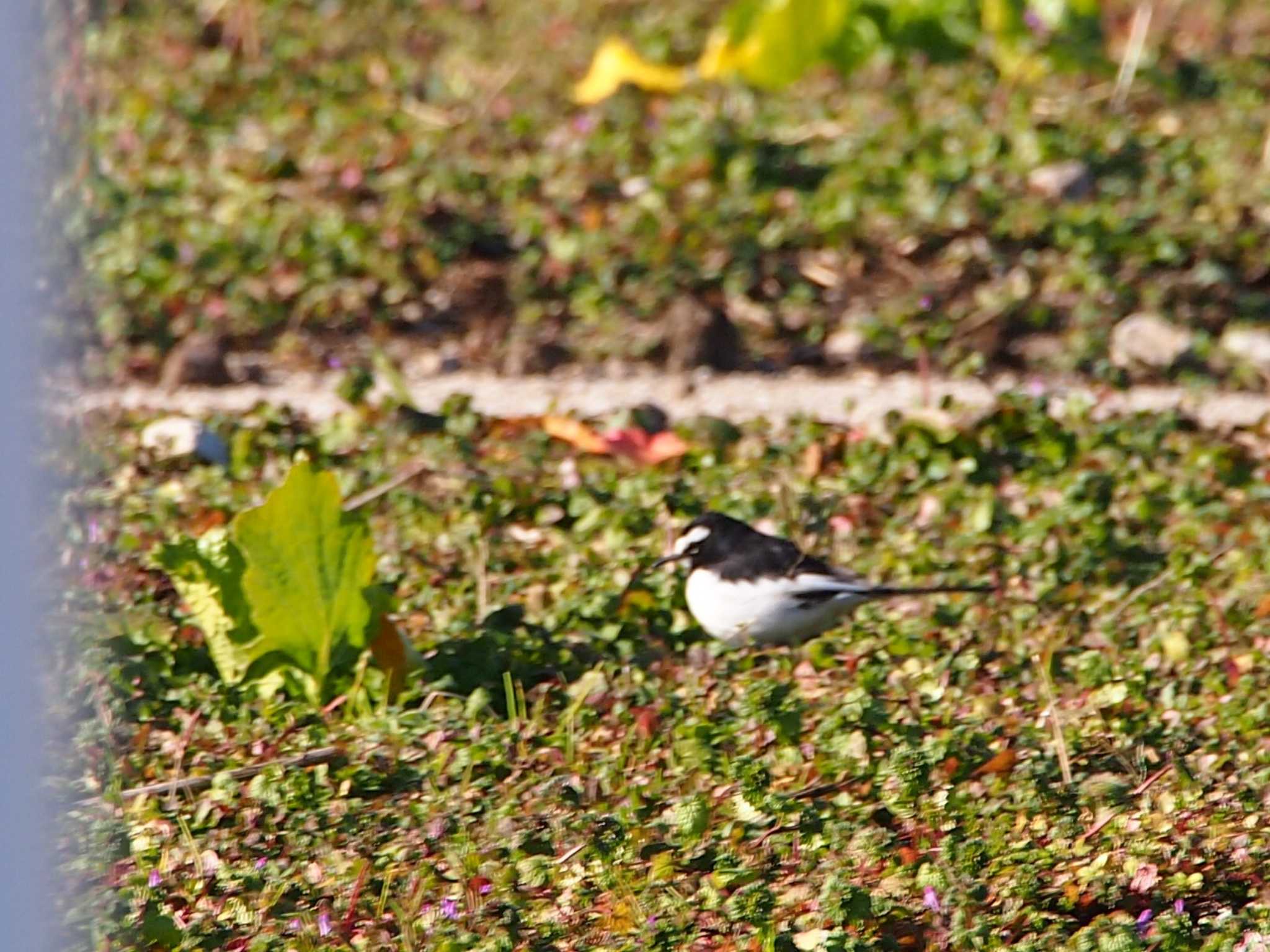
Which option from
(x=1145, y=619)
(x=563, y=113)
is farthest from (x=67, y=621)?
(x=563, y=113)

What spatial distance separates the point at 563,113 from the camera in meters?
7.84

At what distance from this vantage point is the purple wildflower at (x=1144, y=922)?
137 inches

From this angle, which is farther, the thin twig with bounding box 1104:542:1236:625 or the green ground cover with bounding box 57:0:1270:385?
the green ground cover with bounding box 57:0:1270:385

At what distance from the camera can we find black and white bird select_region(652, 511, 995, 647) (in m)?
4.55

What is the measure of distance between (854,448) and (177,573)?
6.99 feet

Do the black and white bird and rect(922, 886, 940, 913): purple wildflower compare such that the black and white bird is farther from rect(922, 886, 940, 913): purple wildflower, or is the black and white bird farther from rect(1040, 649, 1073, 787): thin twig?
rect(922, 886, 940, 913): purple wildflower

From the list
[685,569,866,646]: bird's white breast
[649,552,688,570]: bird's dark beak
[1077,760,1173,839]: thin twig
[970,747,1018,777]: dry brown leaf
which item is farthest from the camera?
[649,552,688,570]: bird's dark beak

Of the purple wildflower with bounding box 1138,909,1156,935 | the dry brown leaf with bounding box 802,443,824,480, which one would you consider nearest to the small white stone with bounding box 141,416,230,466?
the dry brown leaf with bounding box 802,443,824,480

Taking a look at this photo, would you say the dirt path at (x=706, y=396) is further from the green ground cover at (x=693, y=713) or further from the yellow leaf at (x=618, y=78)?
the yellow leaf at (x=618, y=78)

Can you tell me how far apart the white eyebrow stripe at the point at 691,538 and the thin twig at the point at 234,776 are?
1.09 metres

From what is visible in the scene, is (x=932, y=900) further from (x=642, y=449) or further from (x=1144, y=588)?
(x=642, y=449)

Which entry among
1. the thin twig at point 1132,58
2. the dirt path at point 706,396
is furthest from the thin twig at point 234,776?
the thin twig at point 1132,58

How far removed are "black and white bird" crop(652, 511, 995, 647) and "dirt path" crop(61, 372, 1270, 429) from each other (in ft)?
4.10

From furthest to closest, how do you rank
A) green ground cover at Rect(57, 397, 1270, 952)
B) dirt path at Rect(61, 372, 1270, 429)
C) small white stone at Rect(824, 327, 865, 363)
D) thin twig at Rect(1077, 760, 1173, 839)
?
small white stone at Rect(824, 327, 865, 363), dirt path at Rect(61, 372, 1270, 429), thin twig at Rect(1077, 760, 1173, 839), green ground cover at Rect(57, 397, 1270, 952)
